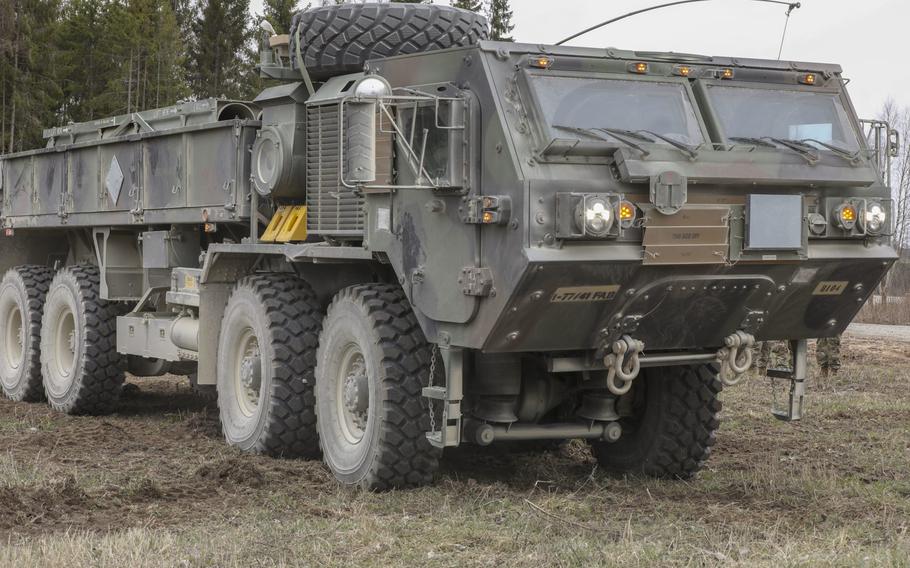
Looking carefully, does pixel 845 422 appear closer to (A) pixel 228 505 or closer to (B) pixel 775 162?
(B) pixel 775 162

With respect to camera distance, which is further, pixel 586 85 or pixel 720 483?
pixel 720 483

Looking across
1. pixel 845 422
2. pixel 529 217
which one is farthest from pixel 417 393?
pixel 845 422

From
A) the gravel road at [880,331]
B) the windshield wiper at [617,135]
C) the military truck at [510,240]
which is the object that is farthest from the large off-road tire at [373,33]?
the gravel road at [880,331]

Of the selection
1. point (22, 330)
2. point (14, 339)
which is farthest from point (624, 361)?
point (14, 339)

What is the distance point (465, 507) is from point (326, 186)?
106 inches

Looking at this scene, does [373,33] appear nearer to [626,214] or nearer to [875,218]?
[626,214]

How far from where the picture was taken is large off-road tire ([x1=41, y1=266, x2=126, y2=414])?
41.8 feet

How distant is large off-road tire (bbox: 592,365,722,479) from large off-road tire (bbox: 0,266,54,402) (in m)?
6.66

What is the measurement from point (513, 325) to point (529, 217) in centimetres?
67

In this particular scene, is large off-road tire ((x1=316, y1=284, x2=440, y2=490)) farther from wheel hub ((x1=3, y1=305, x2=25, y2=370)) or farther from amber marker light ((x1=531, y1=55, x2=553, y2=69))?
wheel hub ((x1=3, y1=305, x2=25, y2=370))

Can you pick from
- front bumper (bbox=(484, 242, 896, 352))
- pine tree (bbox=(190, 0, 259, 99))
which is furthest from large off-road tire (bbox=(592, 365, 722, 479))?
pine tree (bbox=(190, 0, 259, 99))

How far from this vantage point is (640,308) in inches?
317

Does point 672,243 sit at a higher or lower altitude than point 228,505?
higher

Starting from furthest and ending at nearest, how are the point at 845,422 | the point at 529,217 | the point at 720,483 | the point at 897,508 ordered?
1. the point at 845,422
2. the point at 720,483
3. the point at 897,508
4. the point at 529,217
